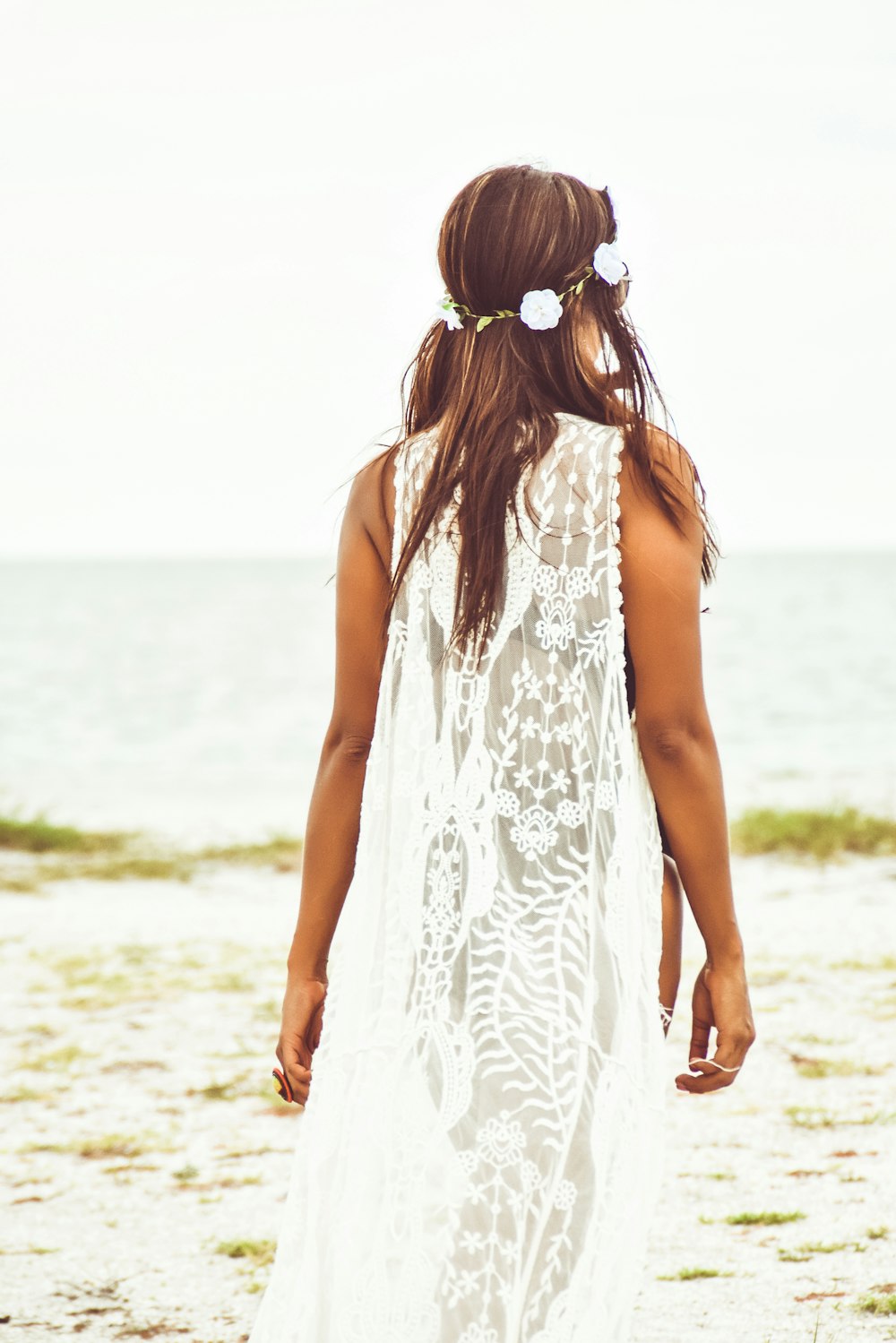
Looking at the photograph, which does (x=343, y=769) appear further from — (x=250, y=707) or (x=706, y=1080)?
(x=250, y=707)

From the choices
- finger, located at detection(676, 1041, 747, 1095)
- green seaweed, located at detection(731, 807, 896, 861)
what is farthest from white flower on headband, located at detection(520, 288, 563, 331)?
green seaweed, located at detection(731, 807, 896, 861)

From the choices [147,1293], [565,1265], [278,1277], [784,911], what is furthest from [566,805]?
[784,911]

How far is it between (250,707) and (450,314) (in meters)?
28.2

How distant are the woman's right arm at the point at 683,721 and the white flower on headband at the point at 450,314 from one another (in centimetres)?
32

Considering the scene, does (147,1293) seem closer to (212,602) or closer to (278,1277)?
(278,1277)

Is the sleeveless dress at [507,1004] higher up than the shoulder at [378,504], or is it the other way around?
the shoulder at [378,504]

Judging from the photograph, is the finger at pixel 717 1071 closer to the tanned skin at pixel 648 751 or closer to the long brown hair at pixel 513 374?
the tanned skin at pixel 648 751

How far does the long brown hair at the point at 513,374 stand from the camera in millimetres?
1907

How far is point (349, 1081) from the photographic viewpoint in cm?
195

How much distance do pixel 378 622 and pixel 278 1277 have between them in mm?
913

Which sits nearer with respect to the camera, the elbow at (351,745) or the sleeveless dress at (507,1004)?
the sleeveless dress at (507,1004)

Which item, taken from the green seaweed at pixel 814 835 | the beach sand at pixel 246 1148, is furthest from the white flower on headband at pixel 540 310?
the green seaweed at pixel 814 835

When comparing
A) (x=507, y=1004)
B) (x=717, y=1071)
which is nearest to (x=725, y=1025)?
(x=717, y=1071)

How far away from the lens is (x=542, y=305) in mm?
1925
